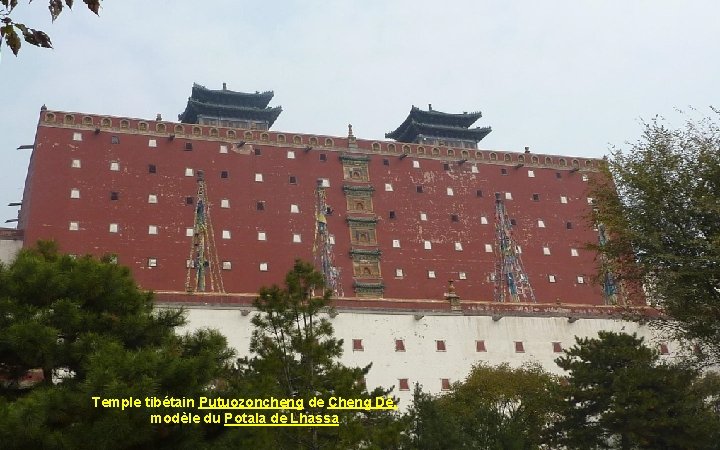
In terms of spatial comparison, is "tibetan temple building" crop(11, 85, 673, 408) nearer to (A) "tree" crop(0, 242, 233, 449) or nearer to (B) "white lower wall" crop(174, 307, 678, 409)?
(B) "white lower wall" crop(174, 307, 678, 409)

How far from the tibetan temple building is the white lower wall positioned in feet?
0.48

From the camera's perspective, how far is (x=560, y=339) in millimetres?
28203

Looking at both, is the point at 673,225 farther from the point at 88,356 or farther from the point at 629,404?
the point at 88,356

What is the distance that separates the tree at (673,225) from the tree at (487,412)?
4399 millimetres

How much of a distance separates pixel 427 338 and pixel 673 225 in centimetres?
1294

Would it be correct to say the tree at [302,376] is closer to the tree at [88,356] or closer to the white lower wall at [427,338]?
the tree at [88,356]

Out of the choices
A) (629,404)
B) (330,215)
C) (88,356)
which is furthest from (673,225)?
(330,215)

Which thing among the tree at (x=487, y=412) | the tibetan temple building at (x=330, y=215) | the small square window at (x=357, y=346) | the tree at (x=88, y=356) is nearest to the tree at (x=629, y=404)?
the tree at (x=487, y=412)

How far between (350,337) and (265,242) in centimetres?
1004

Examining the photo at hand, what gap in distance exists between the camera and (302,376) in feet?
37.9

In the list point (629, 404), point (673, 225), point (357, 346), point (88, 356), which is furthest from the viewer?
point (357, 346)

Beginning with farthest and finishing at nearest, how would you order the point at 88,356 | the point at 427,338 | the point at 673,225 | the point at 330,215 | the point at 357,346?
the point at 330,215 < the point at 427,338 < the point at 357,346 < the point at 673,225 < the point at 88,356

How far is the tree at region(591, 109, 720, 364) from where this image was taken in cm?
1396

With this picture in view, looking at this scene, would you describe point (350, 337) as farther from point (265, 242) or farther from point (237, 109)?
point (237, 109)
